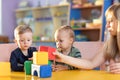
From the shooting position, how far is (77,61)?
1604 mm

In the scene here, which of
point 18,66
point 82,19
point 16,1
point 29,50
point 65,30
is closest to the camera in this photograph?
point 18,66

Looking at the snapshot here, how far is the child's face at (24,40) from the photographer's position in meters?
1.64

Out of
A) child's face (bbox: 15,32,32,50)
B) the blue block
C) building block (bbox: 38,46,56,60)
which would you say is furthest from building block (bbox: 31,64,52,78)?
child's face (bbox: 15,32,32,50)

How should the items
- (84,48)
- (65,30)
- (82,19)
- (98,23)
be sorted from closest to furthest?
(65,30)
(84,48)
(98,23)
(82,19)

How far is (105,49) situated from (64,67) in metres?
0.27

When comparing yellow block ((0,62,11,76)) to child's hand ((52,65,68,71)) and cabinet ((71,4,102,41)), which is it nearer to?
child's hand ((52,65,68,71))

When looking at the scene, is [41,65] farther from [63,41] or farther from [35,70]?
[63,41]

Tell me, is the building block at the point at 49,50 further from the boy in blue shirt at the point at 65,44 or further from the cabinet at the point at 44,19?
the cabinet at the point at 44,19

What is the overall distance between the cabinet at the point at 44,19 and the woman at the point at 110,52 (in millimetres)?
3334

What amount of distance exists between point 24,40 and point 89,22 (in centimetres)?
306

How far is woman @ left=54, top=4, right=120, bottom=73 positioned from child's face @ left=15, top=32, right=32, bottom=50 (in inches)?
9.6

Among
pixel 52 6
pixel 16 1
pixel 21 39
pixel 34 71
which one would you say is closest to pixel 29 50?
pixel 21 39

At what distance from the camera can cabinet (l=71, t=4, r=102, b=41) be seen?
4522mm

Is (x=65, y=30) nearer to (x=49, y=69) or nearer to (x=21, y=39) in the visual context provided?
(x=21, y=39)
